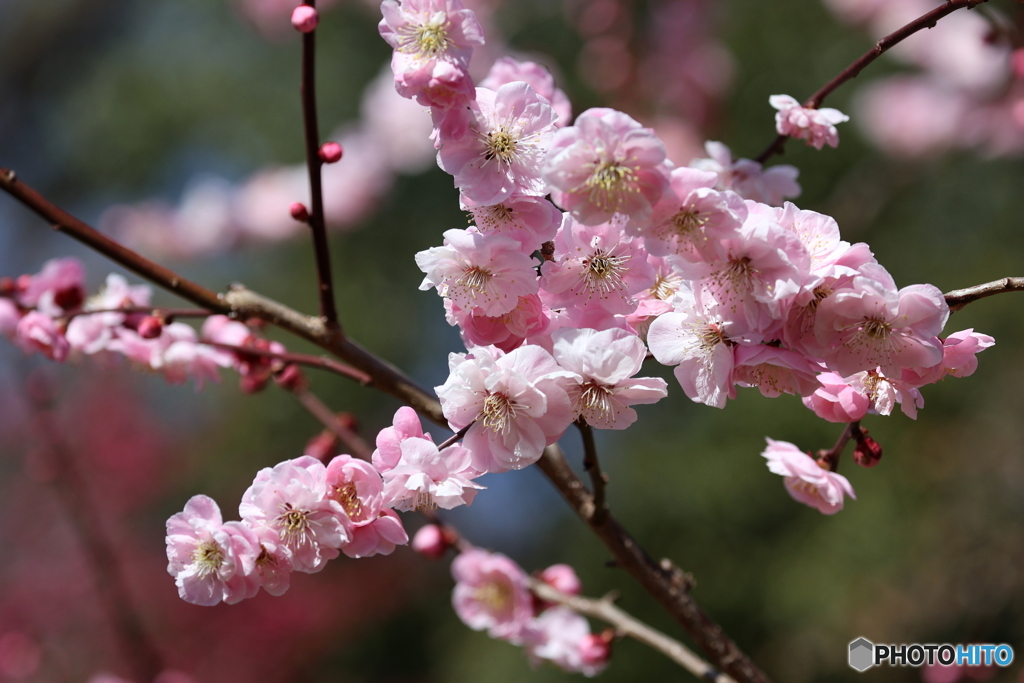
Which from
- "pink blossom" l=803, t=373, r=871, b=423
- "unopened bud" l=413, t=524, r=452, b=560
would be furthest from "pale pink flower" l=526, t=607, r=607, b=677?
"pink blossom" l=803, t=373, r=871, b=423

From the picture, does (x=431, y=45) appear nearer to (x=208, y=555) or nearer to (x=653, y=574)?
(x=208, y=555)

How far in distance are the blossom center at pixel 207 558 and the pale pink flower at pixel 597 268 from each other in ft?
1.22

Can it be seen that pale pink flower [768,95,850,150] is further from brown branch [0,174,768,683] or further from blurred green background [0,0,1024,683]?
blurred green background [0,0,1024,683]

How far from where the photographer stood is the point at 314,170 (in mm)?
766

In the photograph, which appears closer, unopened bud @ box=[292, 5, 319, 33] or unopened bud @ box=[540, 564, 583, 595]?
unopened bud @ box=[292, 5, 319, 33]

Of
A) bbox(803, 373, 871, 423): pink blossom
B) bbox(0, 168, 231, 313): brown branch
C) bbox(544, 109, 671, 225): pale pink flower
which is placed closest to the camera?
bbox(544, 109, 671, 225): pale pink flower

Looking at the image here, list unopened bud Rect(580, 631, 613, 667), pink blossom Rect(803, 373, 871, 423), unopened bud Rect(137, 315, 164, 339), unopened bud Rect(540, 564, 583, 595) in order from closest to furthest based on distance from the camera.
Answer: pink blossom Rect(803, 373, 871, 423) < unopened bud Rect(137, 315, 164, 339) < unopened bud Rect(580, 631, 613, 667) < unopened bud Rect(540, 564, 583, 595)

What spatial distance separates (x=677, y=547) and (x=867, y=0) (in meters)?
2.41

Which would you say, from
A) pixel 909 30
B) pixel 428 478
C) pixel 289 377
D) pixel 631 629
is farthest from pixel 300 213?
pixel 631 629

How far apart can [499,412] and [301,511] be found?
0.19 metres

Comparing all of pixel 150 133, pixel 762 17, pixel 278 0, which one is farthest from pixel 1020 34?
pixel 150 133

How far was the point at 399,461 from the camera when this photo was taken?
2.02 feet

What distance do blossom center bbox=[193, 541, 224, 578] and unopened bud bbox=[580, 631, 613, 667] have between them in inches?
27.6

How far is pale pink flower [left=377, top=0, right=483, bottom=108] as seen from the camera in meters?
0.60
